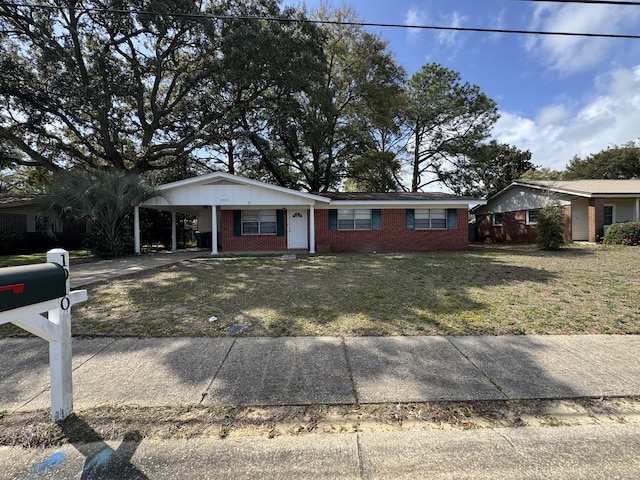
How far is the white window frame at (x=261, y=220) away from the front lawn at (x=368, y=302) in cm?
706

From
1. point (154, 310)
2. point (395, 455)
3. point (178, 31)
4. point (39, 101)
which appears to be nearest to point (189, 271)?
point (154, 310)

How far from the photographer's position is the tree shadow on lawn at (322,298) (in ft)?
16.2

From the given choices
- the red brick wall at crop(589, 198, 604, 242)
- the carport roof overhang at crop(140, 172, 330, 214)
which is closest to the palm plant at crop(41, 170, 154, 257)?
the carport roof overhang at crop(140, 172, 330, 214)

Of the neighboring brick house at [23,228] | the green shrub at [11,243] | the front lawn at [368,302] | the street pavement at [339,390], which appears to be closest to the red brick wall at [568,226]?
the front lawn at [368,302]

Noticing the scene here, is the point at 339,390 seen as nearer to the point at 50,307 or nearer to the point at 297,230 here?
the point at 50,307

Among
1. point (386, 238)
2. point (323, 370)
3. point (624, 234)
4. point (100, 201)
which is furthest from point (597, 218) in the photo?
point (100, 201)

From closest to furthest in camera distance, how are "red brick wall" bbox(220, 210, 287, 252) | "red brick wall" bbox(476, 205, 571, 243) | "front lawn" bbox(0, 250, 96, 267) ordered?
1. "front lawn" bbox(0, 250, 96, 267)
2. "red brick wall" bbox(220, 210, 287, 252)
3. "red brick wall" bbox(476, 205, 571, 243)

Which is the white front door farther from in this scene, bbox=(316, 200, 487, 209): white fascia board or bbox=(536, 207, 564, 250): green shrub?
bbox=(536, 207, 564, 250): green shrub

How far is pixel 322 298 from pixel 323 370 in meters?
2.99

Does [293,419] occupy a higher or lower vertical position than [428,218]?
lower

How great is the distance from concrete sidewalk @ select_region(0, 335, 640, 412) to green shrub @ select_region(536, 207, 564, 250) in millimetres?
12122

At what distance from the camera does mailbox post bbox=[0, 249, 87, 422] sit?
2.14 m

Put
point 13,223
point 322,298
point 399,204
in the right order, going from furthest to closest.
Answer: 1. point 13,223
2. point 399,204
3. point 322,298

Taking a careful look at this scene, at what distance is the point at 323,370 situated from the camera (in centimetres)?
354
